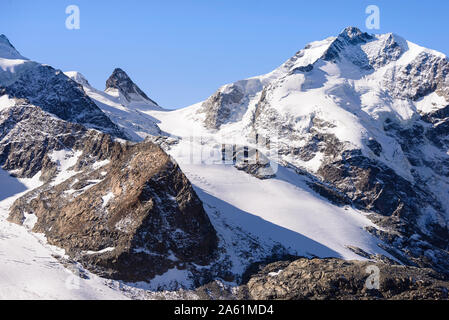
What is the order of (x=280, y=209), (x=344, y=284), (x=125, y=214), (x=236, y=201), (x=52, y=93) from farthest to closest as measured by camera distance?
(x=52, y=93) < (x=280, y=209) < (x=236, y=201) < (x=125, y=214) < (x=344, y=284)

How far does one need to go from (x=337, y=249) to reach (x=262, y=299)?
29143mm

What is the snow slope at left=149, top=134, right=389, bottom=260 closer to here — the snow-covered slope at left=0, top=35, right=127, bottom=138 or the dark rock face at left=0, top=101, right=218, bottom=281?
the dark rock face at left=0, top=101, right=218, bottom=281

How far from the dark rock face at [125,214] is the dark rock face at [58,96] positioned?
186 feet

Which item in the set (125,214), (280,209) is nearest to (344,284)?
(125,214)

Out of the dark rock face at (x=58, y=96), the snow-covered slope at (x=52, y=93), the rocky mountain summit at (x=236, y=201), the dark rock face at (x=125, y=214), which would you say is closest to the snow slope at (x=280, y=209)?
the rocky mountain summit at (x=236, y=201)

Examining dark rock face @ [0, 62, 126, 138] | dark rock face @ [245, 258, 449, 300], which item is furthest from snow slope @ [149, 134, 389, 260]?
dark rock face @ [0, 62, 126, 138]

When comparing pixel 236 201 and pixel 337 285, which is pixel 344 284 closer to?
pixel 337 285

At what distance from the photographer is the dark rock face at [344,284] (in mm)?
87188

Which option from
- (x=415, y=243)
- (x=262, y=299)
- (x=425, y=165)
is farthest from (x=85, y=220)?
(x=425, y=165)

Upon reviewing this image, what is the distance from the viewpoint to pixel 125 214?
9894 cm

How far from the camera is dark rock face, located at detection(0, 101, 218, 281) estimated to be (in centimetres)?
9425

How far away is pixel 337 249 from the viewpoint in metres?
114

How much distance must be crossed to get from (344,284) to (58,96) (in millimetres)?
122246
